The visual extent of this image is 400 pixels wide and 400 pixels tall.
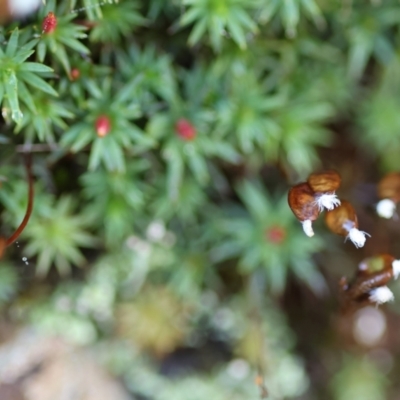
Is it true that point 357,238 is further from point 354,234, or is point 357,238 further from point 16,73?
point 16,73

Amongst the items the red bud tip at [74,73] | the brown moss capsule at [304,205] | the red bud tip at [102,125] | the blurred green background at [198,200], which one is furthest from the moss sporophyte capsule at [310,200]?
the red bud tip at [74,73]

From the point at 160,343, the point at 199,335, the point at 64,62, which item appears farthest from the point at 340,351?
the point at 64,62

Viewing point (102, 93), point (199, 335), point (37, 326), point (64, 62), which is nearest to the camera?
point (64, 62)

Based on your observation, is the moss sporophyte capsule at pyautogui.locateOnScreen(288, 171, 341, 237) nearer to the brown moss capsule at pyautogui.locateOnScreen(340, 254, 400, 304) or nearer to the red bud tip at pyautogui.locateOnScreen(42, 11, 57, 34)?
the brown moss capsule at pyautogui.locateOnScreen(340, 254, 400, 304)

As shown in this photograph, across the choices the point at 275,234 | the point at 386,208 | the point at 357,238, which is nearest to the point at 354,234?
the point at 357,238

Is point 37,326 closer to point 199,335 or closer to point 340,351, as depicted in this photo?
point 199,335

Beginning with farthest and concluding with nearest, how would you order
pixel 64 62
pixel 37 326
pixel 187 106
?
pixel 37 326
pixel 187 106
pixel 64 62

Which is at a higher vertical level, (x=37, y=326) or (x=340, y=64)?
(x=340, y=64)

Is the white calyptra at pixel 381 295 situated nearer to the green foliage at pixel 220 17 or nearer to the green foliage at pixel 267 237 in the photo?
the green foliage at pixel 267 237
